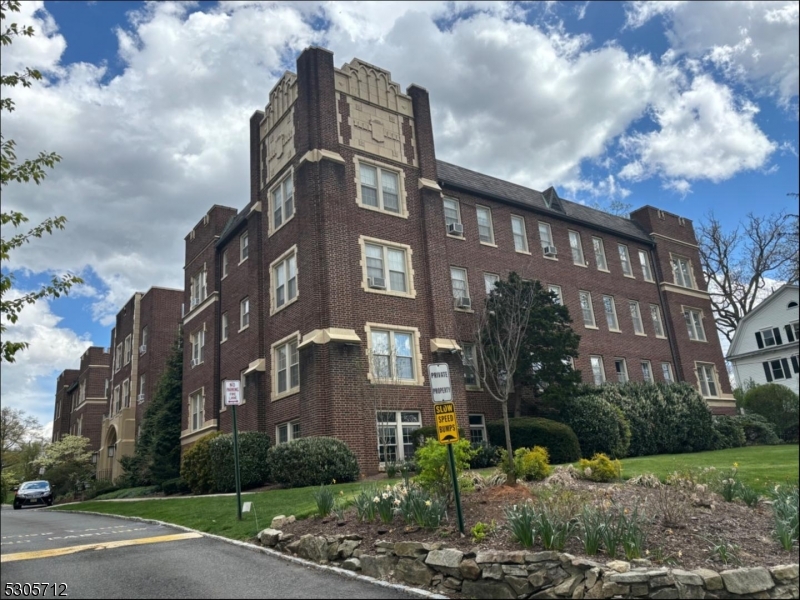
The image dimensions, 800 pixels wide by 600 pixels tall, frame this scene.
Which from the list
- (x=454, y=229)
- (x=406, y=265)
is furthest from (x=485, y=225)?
(x=406, y=265)

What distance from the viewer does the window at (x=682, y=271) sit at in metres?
35.8

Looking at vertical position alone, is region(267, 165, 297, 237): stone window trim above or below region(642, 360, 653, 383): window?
above

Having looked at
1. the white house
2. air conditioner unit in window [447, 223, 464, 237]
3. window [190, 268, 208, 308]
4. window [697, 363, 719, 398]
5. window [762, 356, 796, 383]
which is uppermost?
window [190, 268, 208, 308]

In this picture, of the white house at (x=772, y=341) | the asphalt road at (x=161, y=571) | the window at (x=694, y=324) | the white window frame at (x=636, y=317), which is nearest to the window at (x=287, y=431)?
the asphalt road at (x=161, y=571)

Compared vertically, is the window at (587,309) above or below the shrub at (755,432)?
above

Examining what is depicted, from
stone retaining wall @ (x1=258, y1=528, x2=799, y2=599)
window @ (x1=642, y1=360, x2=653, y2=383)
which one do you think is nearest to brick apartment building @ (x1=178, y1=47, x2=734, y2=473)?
window @ (x1=642, y1=360, x2=653, y2=383)

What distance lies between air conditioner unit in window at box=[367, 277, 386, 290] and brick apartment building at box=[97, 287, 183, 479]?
23150mm

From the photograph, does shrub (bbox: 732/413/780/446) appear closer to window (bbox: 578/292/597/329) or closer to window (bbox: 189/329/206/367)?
window (bbox: 578/292/597/329)

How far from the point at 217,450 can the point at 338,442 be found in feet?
14.8

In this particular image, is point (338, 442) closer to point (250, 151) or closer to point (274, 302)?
point (274, 302)

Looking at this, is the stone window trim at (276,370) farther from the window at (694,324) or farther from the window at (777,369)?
the window at (694,324)

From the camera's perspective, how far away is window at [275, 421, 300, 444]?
21.2 meters

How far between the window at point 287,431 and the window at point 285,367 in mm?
1020

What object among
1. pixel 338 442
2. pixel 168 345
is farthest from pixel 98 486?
pixel 338 442
